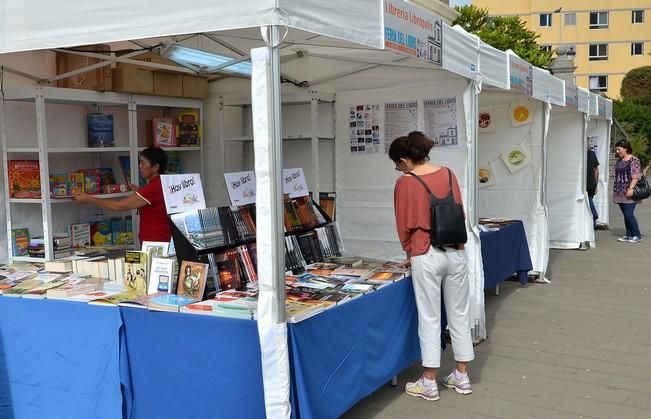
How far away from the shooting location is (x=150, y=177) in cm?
458

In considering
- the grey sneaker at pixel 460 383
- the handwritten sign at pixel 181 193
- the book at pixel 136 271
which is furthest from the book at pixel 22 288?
the grey sneaker at pixel 460 383

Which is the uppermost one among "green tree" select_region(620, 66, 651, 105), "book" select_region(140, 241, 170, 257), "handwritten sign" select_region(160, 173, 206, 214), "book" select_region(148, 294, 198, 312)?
"green tree" select_region(620, 66, 651, 105)

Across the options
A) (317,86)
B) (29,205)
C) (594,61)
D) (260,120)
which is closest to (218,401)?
(260,120)

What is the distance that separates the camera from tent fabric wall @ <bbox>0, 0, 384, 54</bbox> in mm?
2705

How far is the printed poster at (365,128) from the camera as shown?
19.2ft

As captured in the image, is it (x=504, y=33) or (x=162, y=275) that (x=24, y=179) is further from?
(x=504, y=33)

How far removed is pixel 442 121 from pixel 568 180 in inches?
204

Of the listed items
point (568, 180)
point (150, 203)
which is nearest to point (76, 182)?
point (150, 203)

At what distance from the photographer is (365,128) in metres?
5.91

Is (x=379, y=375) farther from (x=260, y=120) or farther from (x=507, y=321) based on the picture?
(x=507, y=321)

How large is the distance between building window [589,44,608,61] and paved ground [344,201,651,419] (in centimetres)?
4356

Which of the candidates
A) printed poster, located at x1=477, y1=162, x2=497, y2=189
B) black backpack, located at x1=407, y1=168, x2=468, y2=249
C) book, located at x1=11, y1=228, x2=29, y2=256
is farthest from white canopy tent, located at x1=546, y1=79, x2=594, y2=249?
book, located at x1=11, y1=228, x2=29, y2=256

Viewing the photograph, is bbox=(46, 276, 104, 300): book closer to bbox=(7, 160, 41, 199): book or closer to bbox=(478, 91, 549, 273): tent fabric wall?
bbox=(7, 160, 41, 199): book

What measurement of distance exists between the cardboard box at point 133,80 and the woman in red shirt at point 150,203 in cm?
106
